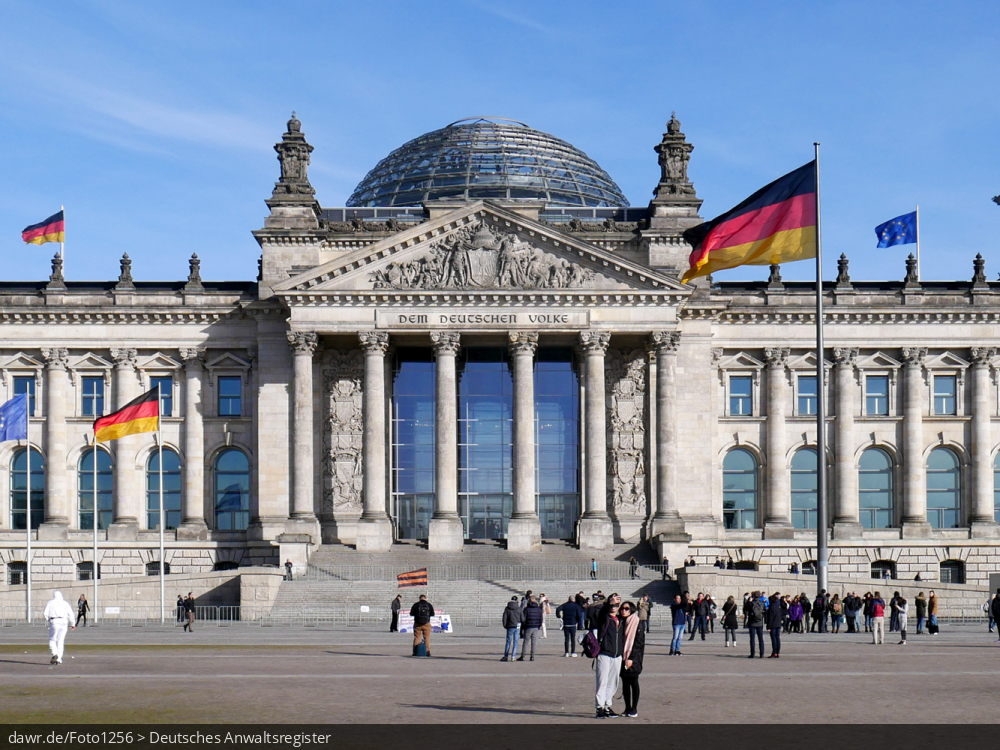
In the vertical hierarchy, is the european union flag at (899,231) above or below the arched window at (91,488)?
above

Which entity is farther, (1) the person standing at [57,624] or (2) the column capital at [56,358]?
(2) the column capital at [56,358]

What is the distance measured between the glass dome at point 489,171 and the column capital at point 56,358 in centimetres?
2092

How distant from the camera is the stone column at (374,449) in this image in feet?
238

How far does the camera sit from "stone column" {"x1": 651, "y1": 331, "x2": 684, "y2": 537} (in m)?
73.1

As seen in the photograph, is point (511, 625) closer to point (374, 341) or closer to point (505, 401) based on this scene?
point (374, 341)

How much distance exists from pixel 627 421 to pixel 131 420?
25976 mm

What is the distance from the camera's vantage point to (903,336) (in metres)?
78.8

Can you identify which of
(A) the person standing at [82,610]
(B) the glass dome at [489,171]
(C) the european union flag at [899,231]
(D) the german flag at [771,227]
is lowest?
(A) the person standing at [82,610]

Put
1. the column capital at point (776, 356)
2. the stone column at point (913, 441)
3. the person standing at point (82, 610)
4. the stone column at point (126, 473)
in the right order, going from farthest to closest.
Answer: the column capital at point (776, 356)
the stone column at point (913, 441)
the stone column at point (126, 473)
the person standing at point (82, 610)

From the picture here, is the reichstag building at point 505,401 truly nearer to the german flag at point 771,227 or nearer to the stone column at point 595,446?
the stone column at point 595,446

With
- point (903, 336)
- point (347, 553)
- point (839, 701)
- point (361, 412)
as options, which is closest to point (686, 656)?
point (839, 701)

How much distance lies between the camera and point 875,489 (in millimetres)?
79500

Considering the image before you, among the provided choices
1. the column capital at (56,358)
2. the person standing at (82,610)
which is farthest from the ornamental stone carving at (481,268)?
the person standing at (82,610)

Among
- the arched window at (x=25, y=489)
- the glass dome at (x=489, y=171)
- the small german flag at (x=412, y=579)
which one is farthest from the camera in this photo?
the glass dome at (x=489, y=171)
